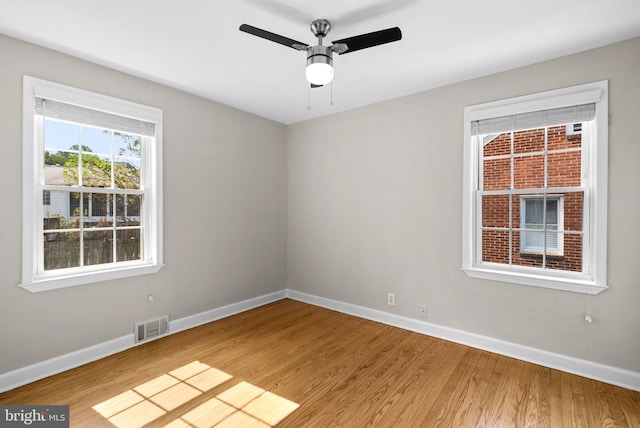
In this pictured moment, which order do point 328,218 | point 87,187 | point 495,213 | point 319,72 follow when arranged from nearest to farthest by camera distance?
point 319,72 < point 87,187 < point 495,213 < point 328,218

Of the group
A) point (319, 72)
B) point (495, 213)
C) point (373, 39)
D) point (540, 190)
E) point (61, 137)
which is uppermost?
point (373, 39)

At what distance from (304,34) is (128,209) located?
234 centimetres

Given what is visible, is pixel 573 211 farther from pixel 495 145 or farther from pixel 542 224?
pixel 495 145

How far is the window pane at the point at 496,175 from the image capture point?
10.2 ft

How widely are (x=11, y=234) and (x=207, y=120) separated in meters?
2.07

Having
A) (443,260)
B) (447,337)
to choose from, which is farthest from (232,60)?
(447,337)

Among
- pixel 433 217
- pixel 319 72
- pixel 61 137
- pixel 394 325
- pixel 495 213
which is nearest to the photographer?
pixel 319 72

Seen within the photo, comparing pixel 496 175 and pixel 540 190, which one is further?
pixel 496 175

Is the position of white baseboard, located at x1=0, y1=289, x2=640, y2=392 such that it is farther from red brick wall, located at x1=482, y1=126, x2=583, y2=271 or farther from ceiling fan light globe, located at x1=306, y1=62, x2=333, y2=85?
ceiling fan light globe, located at x1=306, y1=62, x2=333, y2=85

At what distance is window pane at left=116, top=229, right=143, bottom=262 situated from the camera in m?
3.06

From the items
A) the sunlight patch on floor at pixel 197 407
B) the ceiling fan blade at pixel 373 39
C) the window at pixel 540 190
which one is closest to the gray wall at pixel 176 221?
the sunlight patch on floor at pixel 197 407

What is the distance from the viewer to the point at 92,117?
2.77 meters

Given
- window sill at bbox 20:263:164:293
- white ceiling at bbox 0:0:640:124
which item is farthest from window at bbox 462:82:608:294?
window sill at bbox 20:263:164:293

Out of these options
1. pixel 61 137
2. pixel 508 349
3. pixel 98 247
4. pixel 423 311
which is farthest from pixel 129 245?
pixel 508 349
